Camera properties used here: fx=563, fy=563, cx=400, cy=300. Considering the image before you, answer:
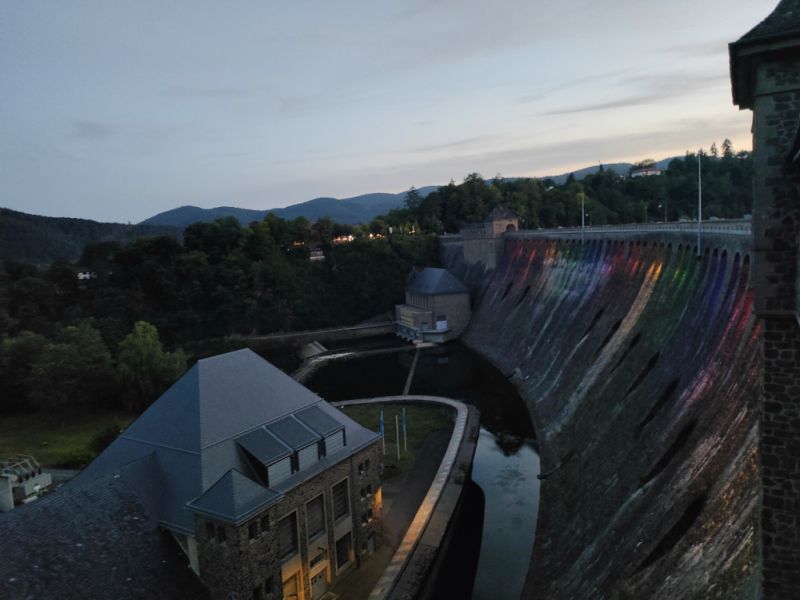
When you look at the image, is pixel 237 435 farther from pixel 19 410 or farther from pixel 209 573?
pixel 19 410

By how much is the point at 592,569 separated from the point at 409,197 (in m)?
165

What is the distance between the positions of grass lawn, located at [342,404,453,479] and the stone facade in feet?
24.2

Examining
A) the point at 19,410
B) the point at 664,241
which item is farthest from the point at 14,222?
the point at 664,241

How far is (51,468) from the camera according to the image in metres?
35.8

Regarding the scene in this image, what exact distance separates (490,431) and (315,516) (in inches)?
919

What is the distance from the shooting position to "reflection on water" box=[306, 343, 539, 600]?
2748cm

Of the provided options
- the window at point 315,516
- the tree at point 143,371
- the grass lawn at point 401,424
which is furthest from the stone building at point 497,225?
the window at point 315,516

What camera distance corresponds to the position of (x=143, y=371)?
50.3 meters

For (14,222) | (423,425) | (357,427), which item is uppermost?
(14,222)

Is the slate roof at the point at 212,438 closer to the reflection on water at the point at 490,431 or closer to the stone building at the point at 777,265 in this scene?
the reflection on water at the point at 490,431

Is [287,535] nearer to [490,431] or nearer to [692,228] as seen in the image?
[490,431]

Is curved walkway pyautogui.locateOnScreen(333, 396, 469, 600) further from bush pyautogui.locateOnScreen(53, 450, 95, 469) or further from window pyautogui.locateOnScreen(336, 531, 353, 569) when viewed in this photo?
bush pyautogui.locateOnScreen(53, 450, 95, 469)

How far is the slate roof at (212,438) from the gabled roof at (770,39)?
17.6 meters

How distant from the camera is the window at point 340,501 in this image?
23.5 meters
